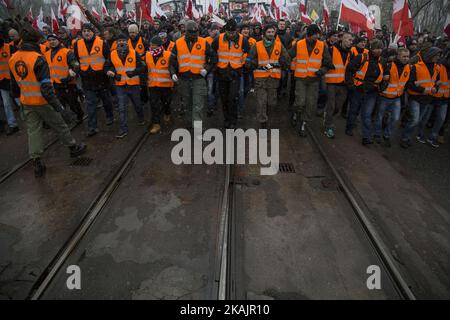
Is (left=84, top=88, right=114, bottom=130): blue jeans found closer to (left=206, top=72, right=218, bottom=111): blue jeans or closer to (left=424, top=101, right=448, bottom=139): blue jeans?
(left=206, top=72, right=218, bottom=111): blue jeans

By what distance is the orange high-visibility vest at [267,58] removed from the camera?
673 centimetres

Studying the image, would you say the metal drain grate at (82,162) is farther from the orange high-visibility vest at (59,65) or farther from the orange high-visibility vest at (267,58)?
the orange high-visibility vest at (267,58)

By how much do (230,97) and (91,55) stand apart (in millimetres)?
3320

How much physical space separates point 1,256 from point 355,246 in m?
4.33

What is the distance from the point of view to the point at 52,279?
3.15 m

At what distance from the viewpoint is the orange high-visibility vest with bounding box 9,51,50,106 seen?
4852 millimetres

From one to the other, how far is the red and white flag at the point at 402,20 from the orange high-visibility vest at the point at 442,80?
39.7 inches

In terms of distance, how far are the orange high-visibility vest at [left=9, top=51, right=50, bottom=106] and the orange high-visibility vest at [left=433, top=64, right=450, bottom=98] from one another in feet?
26.4

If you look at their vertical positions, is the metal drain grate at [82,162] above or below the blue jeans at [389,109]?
below

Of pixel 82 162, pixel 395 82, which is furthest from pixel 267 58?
pixel 82 162

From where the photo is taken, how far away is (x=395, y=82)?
21.3 feet

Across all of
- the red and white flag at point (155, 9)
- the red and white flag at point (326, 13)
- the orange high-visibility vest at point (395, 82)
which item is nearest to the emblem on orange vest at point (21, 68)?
the orange high-visibility vest at point (395, 82)

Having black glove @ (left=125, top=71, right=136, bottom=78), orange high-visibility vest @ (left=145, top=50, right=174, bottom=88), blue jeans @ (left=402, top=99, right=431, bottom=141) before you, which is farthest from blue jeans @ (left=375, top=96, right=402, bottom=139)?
black glove @ (left=125, top=71, right=136, bottom=78)
